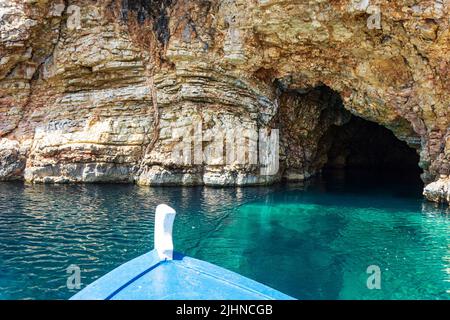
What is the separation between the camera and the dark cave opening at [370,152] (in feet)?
133

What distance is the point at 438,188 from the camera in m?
20.8

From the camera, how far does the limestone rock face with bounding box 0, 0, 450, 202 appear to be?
24875 mm

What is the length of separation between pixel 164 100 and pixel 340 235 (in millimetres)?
16281

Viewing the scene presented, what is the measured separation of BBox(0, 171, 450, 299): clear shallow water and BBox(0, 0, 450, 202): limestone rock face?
132 inches

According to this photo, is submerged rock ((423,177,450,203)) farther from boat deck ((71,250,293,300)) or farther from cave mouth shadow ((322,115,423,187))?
boat deck ((71,250,293,300))

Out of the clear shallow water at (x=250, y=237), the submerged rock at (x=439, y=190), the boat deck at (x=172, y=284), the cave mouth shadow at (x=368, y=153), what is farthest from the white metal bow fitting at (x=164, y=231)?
the cave mouth shadow at (x=368, y=153)

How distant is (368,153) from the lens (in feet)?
151

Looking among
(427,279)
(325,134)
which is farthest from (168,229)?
(325,134)

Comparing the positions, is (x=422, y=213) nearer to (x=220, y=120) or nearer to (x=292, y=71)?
(x=292, y=71)

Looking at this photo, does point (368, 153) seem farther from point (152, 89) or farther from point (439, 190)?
point (152, 89)
